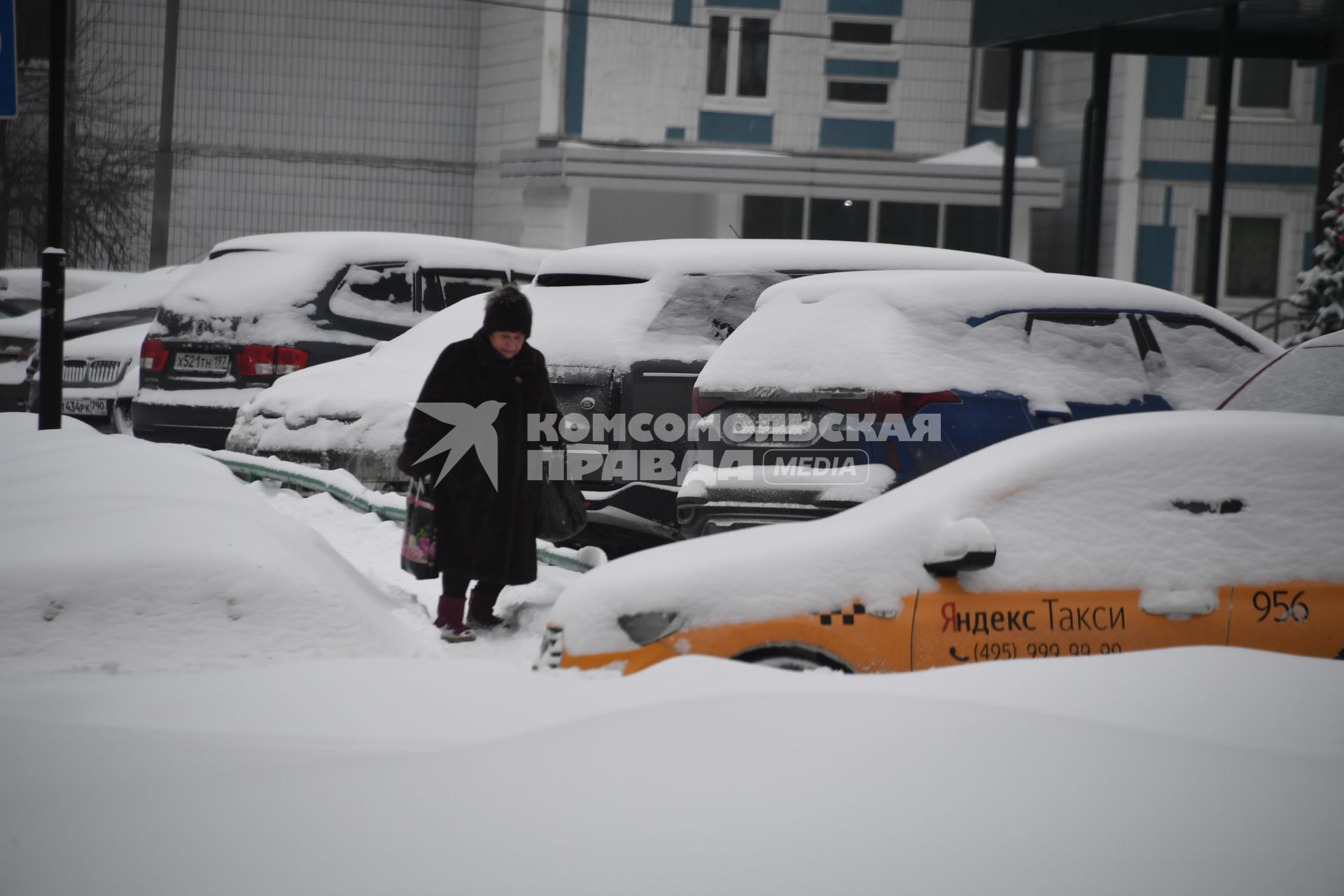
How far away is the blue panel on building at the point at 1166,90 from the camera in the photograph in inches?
985

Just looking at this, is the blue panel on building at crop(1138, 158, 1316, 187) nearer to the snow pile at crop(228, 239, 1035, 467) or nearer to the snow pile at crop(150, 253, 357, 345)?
the snow pile at crop(228, 239, 1035, 467)

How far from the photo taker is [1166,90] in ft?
82.5

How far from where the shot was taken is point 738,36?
25.6 metres

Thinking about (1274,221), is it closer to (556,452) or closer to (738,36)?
(738,36)

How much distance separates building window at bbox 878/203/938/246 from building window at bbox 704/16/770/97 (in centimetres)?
302

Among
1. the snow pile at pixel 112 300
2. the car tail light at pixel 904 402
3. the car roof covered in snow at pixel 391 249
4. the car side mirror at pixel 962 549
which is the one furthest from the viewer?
the snow pile at pixel 112 300

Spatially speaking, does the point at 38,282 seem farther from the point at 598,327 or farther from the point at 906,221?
the point at 906,221

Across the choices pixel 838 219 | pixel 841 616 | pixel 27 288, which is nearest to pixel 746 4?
pixel 838 219

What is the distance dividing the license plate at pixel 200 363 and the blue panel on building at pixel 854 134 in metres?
17.5

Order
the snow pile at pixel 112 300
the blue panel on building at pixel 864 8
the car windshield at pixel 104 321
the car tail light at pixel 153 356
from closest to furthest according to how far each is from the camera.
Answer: the car tail light at pixel 153 356 < the car windshield at pixel 104 321 < the snow pile at pixel 112 300 < the blue panel on building at pixel 864 8

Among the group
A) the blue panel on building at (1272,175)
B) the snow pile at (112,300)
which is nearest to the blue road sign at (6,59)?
the snow pile at (112,300)

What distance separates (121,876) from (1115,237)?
80.6 feet

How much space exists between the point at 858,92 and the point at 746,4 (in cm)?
246

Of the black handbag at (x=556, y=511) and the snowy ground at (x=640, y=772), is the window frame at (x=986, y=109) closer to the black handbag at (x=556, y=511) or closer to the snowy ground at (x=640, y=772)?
the black handbag at (x=556, y=511)
